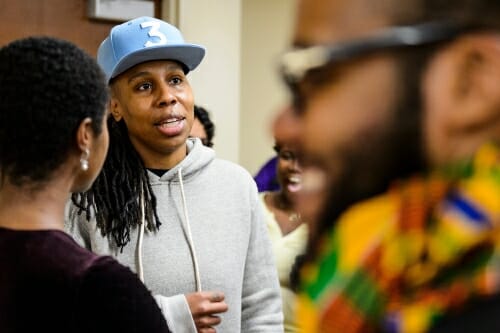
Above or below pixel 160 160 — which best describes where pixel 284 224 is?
below

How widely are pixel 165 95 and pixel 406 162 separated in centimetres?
121

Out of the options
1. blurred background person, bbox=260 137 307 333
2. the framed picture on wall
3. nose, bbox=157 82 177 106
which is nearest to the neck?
nose, bbox=157 82 177 106

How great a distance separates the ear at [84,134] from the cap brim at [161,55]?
1.49 feet

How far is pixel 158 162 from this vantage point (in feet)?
5.48

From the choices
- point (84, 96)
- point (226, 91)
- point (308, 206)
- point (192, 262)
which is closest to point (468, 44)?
point (308, 206)

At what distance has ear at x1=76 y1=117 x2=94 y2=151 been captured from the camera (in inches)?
45.6

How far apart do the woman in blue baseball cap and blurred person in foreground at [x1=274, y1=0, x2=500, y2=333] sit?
3.40ft

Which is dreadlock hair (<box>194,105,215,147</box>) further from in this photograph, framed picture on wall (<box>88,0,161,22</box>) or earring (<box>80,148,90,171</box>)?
earring (<box>80,148,90,171</box>)

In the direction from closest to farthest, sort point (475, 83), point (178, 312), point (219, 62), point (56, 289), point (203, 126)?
point (475, 83), point (56, 289), point (178, 312), point (203, 126), point (219, 62)

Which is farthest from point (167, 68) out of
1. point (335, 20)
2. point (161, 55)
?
point (335, 20)

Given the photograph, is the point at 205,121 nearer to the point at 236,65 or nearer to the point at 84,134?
the point at 236,65

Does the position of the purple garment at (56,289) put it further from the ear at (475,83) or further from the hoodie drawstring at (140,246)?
the ear at (475,83)

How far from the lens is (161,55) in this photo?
1.64 m

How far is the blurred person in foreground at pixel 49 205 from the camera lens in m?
1.09
